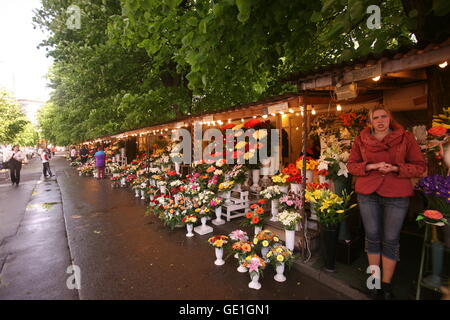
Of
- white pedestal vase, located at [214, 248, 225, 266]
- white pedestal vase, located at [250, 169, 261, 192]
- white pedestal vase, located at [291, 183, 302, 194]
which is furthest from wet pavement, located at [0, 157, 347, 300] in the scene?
white pedestal vase, located at [291, 183, 302, 194]

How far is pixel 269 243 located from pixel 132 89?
11.8m


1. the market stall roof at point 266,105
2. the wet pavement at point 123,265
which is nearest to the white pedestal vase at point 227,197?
the wet pavement at point 123,265

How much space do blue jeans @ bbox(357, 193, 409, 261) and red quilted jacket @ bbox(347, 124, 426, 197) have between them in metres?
0.11

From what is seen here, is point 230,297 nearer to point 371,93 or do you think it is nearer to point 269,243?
point 269,243

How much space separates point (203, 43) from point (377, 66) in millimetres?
2679

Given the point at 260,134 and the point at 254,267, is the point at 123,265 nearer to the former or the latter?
the point at 254,267

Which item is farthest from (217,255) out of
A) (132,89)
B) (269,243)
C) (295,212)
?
(132,89)

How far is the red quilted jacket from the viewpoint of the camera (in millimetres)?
2812

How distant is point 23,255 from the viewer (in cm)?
509

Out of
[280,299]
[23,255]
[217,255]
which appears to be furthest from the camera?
[23,255]

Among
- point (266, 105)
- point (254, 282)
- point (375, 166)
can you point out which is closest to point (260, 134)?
point (266, 105)

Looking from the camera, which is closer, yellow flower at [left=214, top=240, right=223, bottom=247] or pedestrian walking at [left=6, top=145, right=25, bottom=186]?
yellow flower at [left=214, top=240, right=223, bottom=247]

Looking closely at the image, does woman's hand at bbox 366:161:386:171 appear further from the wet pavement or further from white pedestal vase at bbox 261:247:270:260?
white pedestal vase at bbox 261:247:270:260

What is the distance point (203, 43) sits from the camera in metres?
Result: 4.26
